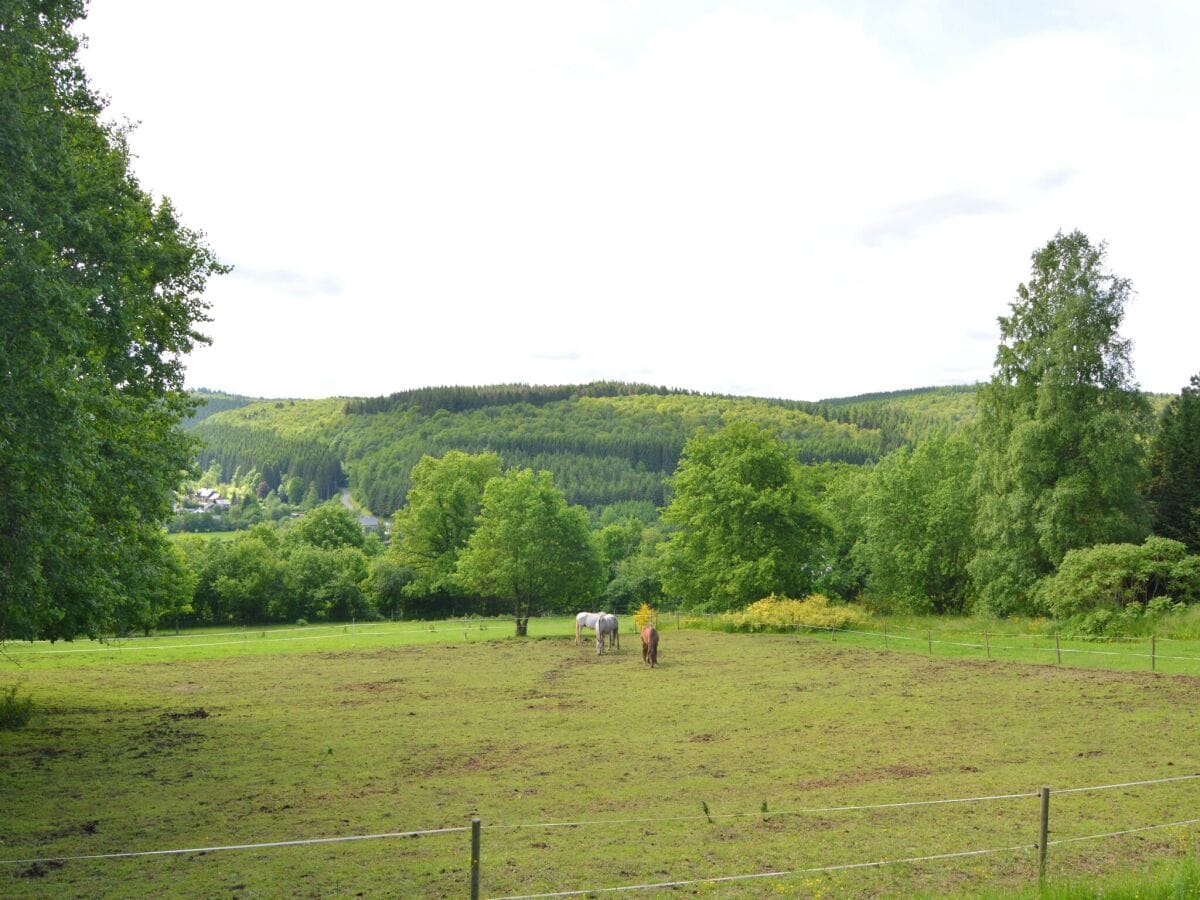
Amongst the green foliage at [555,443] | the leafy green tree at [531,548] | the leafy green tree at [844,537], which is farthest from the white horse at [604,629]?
the green foliage at [555,443]

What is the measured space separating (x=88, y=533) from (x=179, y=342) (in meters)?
5.92

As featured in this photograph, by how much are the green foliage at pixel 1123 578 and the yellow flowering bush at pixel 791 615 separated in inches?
384

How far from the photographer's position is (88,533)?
14688mm

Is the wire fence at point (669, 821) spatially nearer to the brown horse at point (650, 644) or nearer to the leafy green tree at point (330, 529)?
the brown horse at point (650, 644)

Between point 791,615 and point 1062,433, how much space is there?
14740 mm

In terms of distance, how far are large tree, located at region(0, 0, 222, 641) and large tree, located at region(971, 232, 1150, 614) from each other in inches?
1280

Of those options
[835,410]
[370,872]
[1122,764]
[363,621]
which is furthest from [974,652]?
[835,410]

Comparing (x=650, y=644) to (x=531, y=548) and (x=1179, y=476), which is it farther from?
(x=1179, y=476)

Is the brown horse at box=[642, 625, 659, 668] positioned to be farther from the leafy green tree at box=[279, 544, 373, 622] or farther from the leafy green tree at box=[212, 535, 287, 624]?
the leafy green tree at box=[212, 535, 287, 624]

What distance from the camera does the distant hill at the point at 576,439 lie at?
14550 cm

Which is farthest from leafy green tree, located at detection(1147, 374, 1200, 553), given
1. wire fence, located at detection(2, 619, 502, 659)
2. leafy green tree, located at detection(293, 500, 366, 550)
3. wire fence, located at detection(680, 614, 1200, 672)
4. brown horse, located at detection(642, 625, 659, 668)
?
leafy green tree, located at detection(293, 500, 366, 550)

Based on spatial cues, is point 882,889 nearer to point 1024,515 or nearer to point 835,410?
point 1024,515

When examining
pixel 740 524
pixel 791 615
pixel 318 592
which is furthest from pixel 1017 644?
pixel 318 592

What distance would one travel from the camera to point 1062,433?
117 feet
